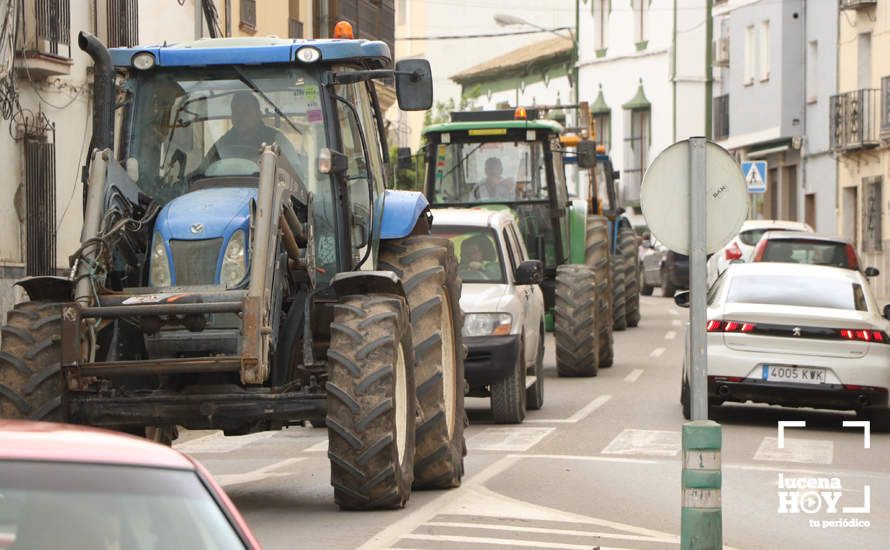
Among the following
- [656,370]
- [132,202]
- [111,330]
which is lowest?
[656,370]

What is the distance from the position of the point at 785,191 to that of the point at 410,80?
48.4m

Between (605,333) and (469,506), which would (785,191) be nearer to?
(605,333)

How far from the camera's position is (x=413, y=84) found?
1170 cm

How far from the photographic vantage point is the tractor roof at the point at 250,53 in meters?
12.2

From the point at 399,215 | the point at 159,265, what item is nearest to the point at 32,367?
the point at 159,265

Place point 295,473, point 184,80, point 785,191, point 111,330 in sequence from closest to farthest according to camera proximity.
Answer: point 111,330
point 184,80
point 295,473
point 785,191

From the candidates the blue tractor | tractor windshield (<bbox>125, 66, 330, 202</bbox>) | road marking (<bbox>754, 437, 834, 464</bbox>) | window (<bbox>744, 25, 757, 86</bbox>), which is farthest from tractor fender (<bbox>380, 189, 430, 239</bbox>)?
window (<bbox>744, 25, 757, 86</bbox>)

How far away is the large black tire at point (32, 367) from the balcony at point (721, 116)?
53.6m

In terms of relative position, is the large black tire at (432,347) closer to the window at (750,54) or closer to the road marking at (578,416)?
the road marking at (578,416)

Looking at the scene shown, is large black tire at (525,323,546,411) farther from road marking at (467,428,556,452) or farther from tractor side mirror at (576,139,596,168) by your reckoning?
tractor side mirror at (576,139,596,168)

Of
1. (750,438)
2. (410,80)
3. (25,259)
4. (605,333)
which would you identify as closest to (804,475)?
(750,438)

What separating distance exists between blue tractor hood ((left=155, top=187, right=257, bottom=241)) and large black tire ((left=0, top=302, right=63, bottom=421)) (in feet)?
2.54

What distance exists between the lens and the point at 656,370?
2423cm

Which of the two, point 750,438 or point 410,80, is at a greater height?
point 410,80
